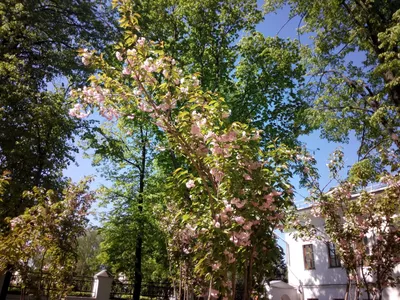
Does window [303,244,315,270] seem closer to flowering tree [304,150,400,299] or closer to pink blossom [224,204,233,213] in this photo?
flowering tree [304,150,400,299]

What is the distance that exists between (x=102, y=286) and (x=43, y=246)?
897 centimetres

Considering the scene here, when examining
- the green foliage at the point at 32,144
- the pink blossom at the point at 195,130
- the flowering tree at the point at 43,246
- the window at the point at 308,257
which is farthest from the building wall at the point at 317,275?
the pink blossom at the point at 195,130

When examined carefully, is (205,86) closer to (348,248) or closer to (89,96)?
(348,248)

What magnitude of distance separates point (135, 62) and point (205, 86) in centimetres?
813

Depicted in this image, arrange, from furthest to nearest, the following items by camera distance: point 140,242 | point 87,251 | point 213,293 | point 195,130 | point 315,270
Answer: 1. point 87,251
2. point 315,270
3. point 140,242
4. point 213,293
5. point 195,130

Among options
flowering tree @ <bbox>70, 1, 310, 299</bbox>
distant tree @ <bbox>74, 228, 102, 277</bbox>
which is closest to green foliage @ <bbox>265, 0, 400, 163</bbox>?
flowering tree @ <bbox>70, 1, 310, 299</bbox>

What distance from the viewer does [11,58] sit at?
434 inches

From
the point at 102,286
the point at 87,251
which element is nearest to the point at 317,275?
the point at 102,286

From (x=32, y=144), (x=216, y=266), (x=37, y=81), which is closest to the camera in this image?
(x=216, y=266)

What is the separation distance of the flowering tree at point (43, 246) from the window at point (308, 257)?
561 inches

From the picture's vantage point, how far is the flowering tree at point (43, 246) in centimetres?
558

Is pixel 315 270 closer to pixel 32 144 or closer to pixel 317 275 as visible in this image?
pixel 317 275

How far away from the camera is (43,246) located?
227 inches

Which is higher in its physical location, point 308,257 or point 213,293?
point 308,257
